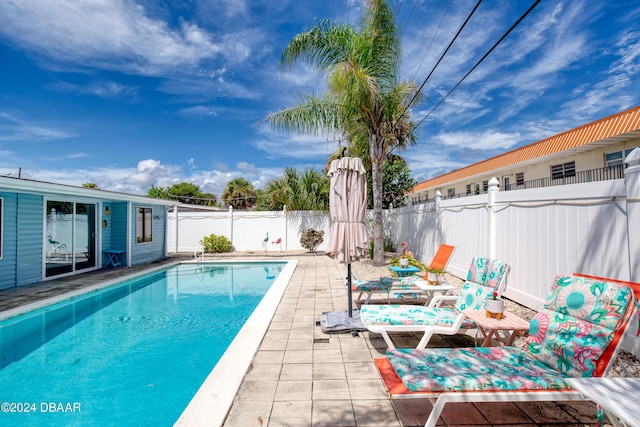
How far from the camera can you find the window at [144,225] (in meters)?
12.2

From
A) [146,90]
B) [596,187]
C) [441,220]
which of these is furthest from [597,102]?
[146,90]

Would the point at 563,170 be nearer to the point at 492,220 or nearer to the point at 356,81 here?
the point at 492,220

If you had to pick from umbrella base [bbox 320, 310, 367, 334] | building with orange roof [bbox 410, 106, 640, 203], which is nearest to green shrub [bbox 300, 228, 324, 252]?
building with orange roof [bbox 410, 106, 640, 203]

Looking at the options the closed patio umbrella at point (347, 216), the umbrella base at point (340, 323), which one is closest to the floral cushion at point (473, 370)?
the umbrella base at point (340, 323)

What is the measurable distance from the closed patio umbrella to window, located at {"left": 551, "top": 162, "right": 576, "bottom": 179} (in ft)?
45.2

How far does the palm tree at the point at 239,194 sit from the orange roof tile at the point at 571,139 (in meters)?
24.5

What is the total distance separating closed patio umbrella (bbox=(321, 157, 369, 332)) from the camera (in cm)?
435

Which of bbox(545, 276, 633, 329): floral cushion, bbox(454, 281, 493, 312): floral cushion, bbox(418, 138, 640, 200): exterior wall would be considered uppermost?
bbox(418, 138, 640, 200): exterior wall

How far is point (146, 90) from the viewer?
17.7 m

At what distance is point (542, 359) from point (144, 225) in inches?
535

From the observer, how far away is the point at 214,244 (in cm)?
1515

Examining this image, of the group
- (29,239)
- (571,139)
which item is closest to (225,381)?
(29,239)

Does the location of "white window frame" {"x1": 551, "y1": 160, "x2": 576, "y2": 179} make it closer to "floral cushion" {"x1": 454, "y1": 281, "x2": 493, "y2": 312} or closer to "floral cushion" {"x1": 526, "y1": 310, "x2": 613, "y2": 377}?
"floral cushion" {"x1": 454, "y1": 281, "x2": 493, "y2": 312}

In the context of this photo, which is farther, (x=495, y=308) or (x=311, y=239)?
(x=311, y=239)
